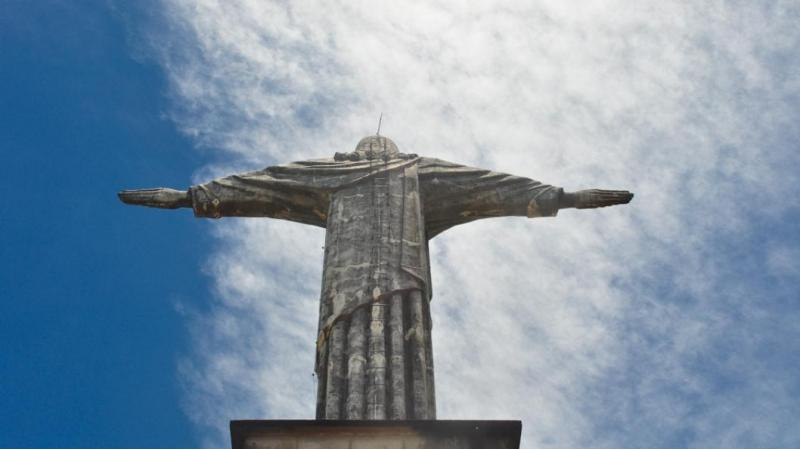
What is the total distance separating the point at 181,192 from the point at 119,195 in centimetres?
97

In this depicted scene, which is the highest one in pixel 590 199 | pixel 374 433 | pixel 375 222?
pixel 590 199

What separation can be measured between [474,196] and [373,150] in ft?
5.68

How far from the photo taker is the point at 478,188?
738 inches

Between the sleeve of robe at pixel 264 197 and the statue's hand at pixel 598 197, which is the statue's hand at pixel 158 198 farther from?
the statue's hand at pixel 598 197

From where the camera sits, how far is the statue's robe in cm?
1545

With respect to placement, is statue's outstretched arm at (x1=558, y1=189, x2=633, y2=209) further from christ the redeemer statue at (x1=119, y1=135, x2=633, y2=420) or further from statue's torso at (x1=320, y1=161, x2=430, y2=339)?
statue's torso at (x1=320, y1=161, x2=430, y2=339)

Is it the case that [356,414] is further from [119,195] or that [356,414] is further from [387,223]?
[119,195]

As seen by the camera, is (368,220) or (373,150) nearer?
(368,220)

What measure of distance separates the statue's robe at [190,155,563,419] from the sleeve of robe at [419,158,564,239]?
0.05 ft

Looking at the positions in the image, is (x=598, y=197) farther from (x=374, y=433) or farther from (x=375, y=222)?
(x=374, y=433)

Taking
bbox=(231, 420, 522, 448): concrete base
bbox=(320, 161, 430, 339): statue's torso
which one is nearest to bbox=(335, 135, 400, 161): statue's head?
bbox=(320, 161, 430, 339): statue's torso

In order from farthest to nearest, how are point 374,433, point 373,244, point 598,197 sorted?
point 598,197 < point 373,244 < point 374,433

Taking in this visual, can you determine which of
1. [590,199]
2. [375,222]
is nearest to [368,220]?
[375,222]

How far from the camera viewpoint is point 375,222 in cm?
1758
